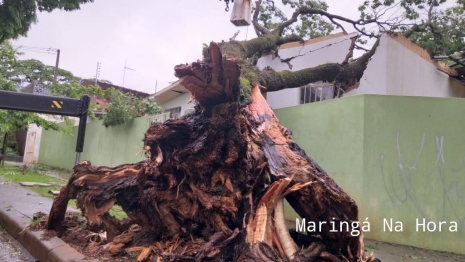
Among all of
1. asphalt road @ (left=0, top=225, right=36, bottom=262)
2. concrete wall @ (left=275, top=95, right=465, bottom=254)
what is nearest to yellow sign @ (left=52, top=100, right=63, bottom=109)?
asphalt road @ (left=0, top=225, right=36, bottom=262)

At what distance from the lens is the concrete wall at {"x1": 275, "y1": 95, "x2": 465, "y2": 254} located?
5.86m

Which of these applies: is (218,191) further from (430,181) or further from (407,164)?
(430,181)

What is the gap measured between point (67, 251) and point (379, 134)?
4.72 meters

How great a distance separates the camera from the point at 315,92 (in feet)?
35.4

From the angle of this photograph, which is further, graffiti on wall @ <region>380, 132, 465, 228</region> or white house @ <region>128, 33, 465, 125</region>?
white house @ <region>128, 33, 465, 125</region>

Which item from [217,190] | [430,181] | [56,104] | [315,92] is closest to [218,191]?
[217,190]

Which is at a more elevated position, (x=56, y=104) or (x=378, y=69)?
(x=378, y=69)

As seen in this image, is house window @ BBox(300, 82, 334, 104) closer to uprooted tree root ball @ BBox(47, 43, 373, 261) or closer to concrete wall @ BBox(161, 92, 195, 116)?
concrete wall @ BBox(161, 92, 195, 116)

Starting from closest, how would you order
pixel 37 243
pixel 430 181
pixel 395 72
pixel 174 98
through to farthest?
pixel 37 243 < pixel 430 181 < pixel 395 72 < pixel 174 98

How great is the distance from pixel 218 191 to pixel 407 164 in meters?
3.44

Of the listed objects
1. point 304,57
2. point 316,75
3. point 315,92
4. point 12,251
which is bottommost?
point 12,251

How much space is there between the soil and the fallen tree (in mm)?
112

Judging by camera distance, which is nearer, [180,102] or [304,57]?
[304,57]

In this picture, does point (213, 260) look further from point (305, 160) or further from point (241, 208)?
point (305, 160)
